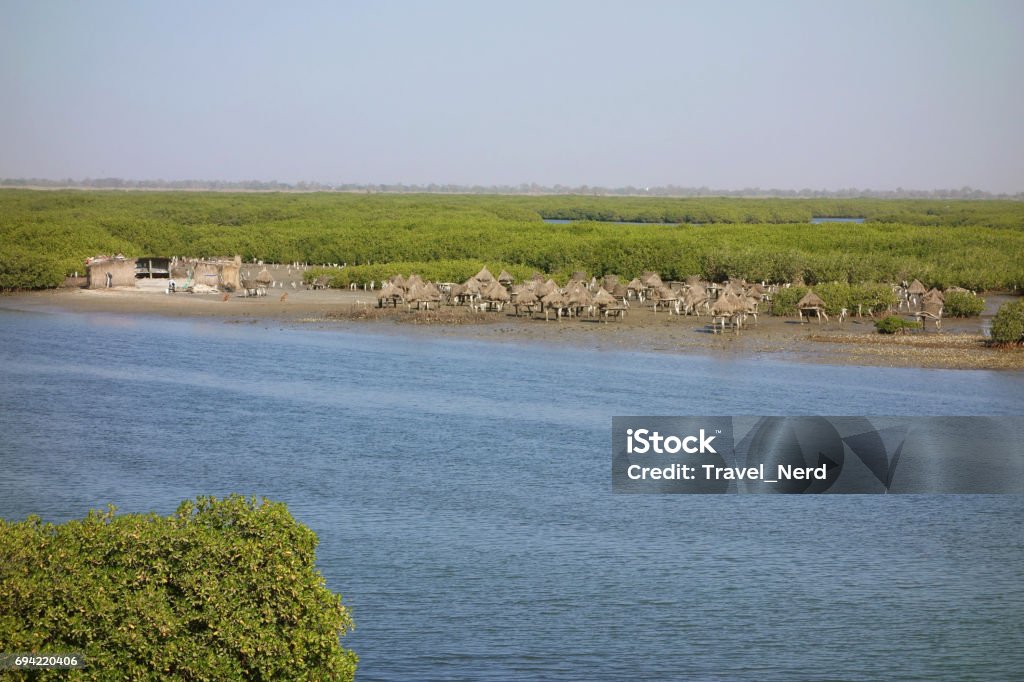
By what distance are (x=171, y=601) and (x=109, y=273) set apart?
63.1 meters

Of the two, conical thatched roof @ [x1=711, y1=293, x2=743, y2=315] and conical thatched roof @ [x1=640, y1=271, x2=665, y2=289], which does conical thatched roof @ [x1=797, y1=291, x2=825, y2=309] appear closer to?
conical thatched roof @ [x1=711, y1=293, x2=743, y2=315]

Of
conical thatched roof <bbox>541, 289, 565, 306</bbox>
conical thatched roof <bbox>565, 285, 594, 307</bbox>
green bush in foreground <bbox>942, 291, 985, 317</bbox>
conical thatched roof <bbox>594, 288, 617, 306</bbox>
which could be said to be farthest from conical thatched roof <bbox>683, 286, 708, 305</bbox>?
green bush in foreground <bbox>942, 291, 985, 317</bbox>

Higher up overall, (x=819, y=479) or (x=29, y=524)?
(x=29, y=524)

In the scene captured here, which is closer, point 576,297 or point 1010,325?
point 1010,325

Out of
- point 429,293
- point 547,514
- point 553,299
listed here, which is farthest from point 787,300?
point 547,514

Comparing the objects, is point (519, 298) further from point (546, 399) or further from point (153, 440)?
point (153, 440)

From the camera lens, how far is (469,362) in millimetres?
48062

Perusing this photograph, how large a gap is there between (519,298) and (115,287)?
2525 centimetres

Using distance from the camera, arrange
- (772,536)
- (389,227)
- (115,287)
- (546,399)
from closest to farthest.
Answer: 1. (772,536)
2. (546,399)
3. (115,287)
4. (389,227)

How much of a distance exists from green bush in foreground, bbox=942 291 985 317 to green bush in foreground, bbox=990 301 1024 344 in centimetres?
1140

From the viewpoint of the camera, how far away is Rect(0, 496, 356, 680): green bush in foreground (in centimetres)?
1295

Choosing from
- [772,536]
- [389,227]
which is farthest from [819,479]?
[389,227]

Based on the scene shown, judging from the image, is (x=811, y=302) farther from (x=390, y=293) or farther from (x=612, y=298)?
(x=390, y=293)

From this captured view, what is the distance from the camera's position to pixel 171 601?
44.2 feet
